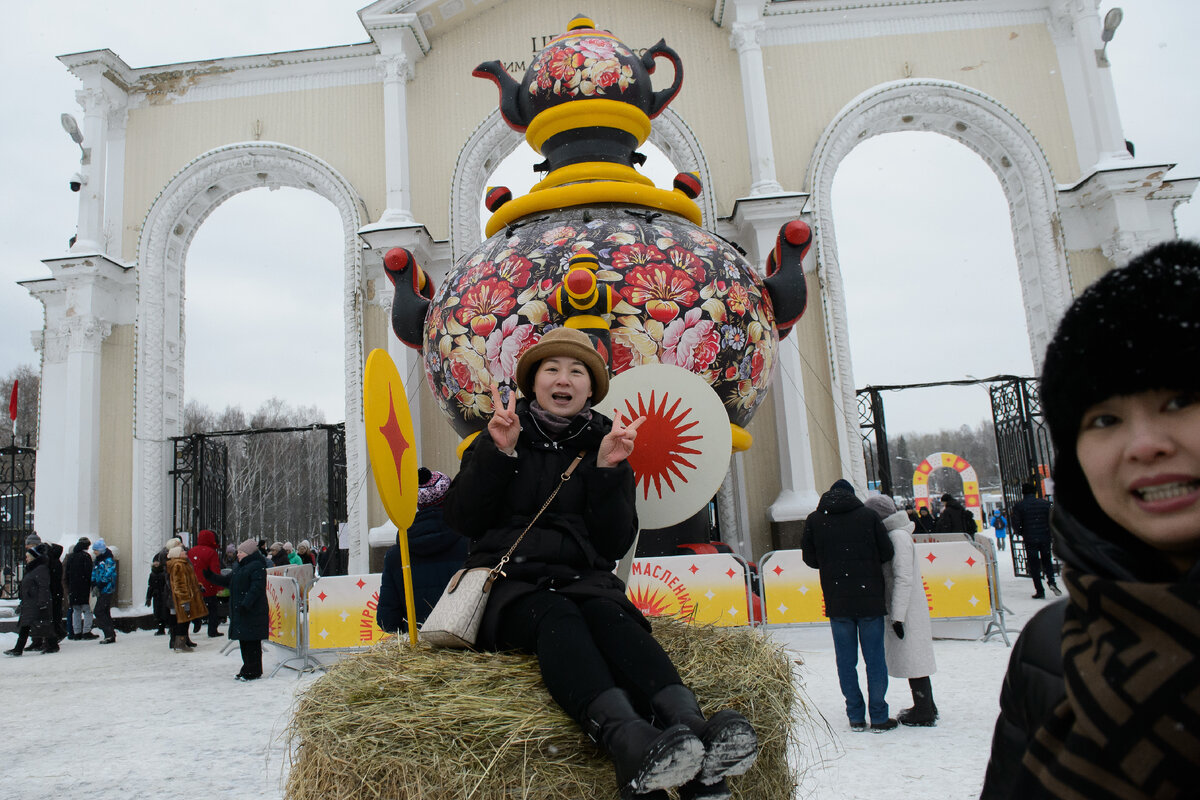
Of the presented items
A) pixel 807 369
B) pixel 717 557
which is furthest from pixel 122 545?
pixel 807 369

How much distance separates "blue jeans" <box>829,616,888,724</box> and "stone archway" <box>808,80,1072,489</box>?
17.3 feet

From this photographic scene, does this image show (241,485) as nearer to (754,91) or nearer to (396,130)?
(396,130)

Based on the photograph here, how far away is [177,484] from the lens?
10719 millimetres

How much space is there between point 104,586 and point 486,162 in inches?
252

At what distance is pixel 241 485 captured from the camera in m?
34.2

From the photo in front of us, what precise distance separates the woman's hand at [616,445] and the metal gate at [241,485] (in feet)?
30.1

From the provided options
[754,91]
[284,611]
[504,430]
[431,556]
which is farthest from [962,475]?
[504,430]

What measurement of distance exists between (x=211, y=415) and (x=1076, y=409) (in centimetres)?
5217

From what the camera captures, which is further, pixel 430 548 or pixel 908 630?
pixel 908 630

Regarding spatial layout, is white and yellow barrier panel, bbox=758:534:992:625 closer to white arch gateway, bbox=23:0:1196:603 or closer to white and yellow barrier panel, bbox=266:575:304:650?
white arch gateway, bbox=23:0:1196:603

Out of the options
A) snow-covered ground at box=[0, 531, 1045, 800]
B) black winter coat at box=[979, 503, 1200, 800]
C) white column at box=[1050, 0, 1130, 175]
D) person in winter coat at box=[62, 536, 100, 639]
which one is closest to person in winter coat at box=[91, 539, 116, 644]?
person in winter coat at box=[62, 536, 100, 639]

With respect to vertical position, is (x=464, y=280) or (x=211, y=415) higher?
(x=211, y=415)

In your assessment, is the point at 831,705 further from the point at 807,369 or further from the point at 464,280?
the point at 807,369

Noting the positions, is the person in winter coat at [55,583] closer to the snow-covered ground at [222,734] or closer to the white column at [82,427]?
the white column at [82,427]
